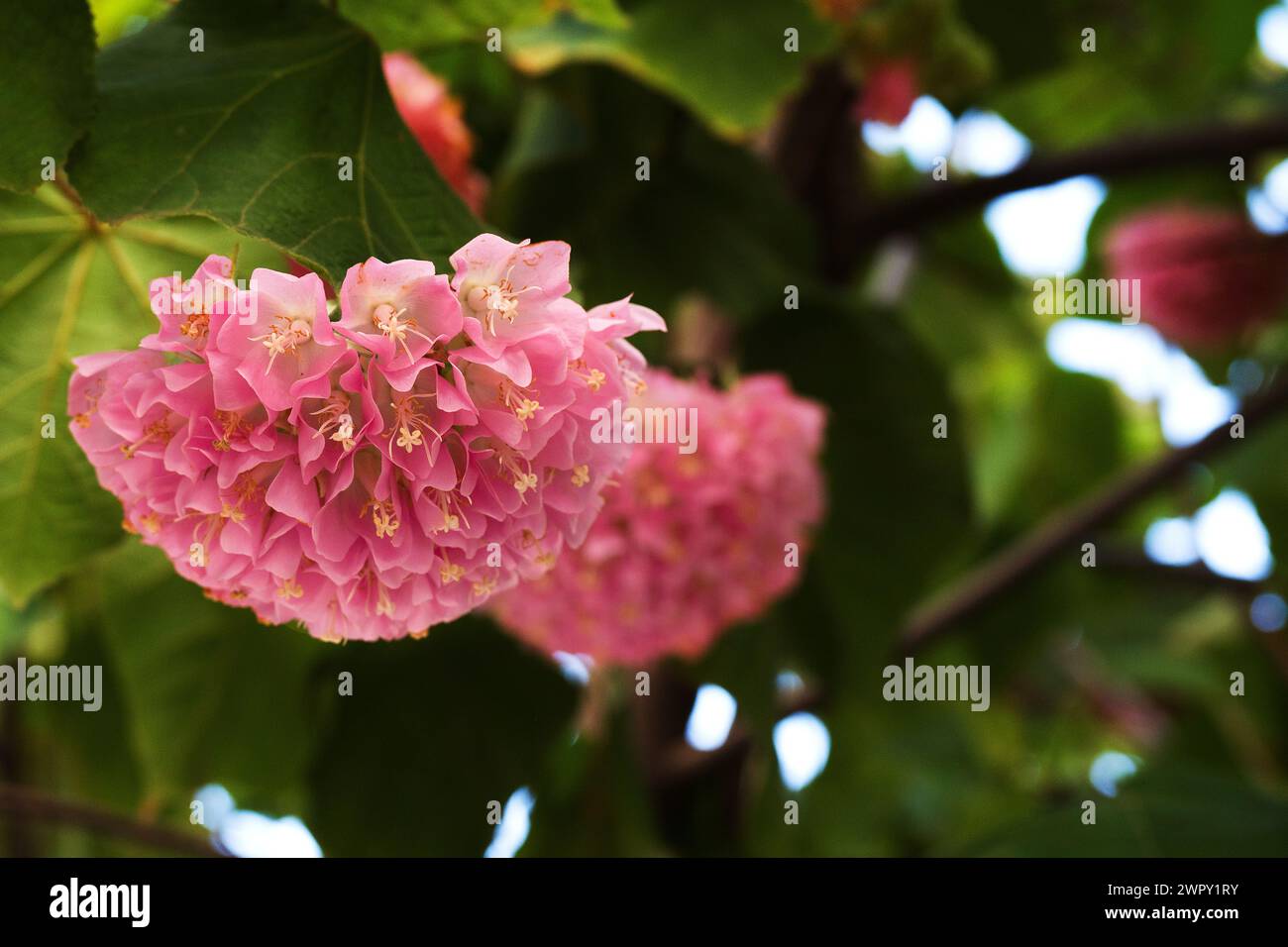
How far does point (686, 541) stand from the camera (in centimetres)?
93

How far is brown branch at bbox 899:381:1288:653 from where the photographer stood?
1396 millimetres

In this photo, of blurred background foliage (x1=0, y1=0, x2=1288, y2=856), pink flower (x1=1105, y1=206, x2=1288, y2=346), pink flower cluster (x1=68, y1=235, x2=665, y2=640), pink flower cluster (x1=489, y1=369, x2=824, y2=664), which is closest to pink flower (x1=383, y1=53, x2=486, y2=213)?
blurred background foliage (x1=0, y1=0, x2=1288, y2=856)

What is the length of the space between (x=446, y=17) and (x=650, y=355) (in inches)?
18.5

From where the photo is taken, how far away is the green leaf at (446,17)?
603mm

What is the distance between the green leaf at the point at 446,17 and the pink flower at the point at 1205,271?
54.7 inches

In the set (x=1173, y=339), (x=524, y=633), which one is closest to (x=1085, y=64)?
(x=1173, y=339)

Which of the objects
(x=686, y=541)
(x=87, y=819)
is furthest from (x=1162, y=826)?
(x=87, y=819)

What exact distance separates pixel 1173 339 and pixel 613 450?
5.42 ft

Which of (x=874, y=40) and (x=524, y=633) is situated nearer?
(x=524, y=633)

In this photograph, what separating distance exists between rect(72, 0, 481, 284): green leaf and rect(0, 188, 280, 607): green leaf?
0.35ft

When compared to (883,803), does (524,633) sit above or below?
above
